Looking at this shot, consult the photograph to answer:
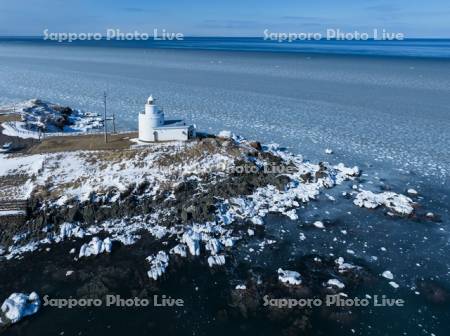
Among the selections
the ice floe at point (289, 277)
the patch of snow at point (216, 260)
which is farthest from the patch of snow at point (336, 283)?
the patch of snow at point (216, 260)

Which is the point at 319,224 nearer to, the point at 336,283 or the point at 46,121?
the point at 336,283

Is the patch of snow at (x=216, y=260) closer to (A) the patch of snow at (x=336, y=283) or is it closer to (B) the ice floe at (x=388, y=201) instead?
(A) the patch of snow at (x=336, y=283)

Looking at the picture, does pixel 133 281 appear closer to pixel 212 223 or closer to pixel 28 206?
pixel 212 223

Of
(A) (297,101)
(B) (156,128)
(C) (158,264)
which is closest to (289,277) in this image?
(C) (158,264)

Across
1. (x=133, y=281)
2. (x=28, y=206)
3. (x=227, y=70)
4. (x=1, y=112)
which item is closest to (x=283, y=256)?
(x=133, y=281)

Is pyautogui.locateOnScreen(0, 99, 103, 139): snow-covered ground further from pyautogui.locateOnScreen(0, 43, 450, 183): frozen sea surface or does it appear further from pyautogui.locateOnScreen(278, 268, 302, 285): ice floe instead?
pyautogui.locateOnScreen(278, 268, 302, 285): ice floe

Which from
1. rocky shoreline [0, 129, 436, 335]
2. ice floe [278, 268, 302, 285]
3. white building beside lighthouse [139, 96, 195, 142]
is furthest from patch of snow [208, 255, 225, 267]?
white building beside lighthouse [139, 96, 195, 142]

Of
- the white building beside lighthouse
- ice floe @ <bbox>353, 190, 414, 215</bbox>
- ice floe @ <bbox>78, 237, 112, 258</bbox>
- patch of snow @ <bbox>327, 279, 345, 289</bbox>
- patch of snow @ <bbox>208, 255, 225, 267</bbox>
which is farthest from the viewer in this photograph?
the white building beside lighthouse

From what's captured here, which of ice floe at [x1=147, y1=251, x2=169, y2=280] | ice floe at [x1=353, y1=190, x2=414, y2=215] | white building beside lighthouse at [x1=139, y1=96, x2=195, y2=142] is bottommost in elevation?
ice floe at [x1=147, y1=251, x2=169, y2=280]

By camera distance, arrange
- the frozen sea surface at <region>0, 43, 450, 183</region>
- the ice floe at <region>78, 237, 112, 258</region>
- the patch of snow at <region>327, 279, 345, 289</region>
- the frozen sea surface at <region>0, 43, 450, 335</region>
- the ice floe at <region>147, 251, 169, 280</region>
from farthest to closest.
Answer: the frozen sea surface at <region>0, 43, 450, 183</region>, the frozen sea surface at <region>0, 43, 450, 335</region>, the ice floe at <region>78, 237, 112, 258</region>, the ice floe at <region>147, 251, 169, 280</region>, the patch of snow at <region>327, 279, 345, 289</region>

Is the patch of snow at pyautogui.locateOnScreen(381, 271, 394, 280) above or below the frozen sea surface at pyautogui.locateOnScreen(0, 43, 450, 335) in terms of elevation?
below
